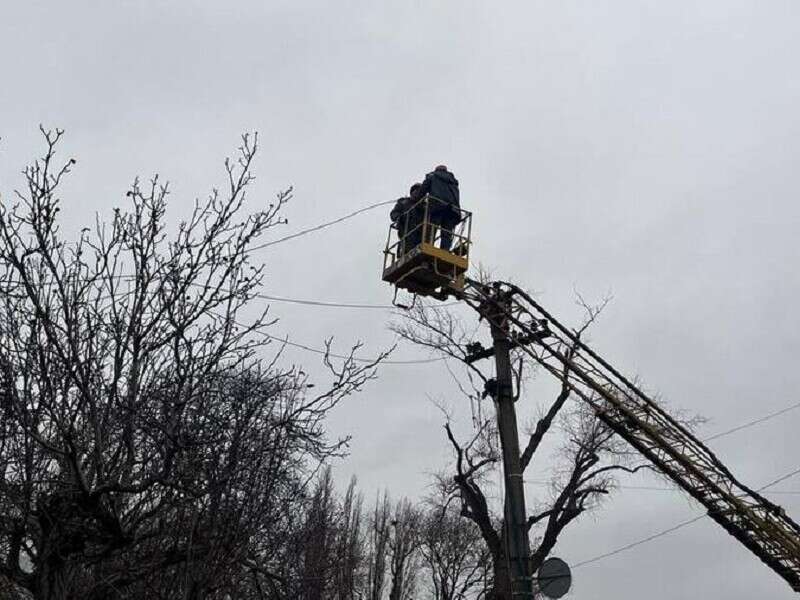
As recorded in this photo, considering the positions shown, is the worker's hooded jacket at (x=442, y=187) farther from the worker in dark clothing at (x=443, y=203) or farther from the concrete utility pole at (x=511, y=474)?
the concrete utility pole at (x=511, y=474)

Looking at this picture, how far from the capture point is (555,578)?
8.80 metres

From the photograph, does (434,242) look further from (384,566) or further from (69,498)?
(384,566)

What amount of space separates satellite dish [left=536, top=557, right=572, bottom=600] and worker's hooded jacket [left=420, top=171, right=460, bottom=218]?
19.4ft

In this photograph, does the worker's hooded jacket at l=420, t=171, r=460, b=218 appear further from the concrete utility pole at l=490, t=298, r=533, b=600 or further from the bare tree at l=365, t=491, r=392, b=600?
the bare tree at l=365, t=491, r=392, b=600

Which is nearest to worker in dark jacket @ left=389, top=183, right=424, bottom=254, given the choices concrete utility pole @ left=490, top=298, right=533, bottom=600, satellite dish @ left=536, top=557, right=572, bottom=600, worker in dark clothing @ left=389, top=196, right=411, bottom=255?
worker in dark clothing @ left=389, top=196, right=411, bottom=255

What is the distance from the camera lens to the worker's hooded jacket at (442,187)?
12.4 meters

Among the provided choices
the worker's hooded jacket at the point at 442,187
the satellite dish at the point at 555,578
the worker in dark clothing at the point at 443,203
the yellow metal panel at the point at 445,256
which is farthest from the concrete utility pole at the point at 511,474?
the worker's hooded jacket at the point at 442,187

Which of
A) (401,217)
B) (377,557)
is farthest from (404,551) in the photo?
(401,217)

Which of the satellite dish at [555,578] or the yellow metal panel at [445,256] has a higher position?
the yellow metal panel at [445,256]

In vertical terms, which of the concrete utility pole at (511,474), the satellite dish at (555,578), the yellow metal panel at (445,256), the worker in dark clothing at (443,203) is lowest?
the satellite dish at (555,578)

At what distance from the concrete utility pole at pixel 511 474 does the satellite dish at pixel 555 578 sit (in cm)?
41

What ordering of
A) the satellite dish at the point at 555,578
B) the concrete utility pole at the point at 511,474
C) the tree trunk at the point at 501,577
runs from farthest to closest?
the tree trunk at the point at 501,577 < the concrete utility pole at the point at 511,474 < the satellite dish at the point at 555,578

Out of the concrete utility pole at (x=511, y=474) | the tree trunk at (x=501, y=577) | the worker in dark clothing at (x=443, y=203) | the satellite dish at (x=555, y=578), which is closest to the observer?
the satellite dish at (x=555, y=578)

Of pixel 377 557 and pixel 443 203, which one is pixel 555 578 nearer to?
pixel 443 203
